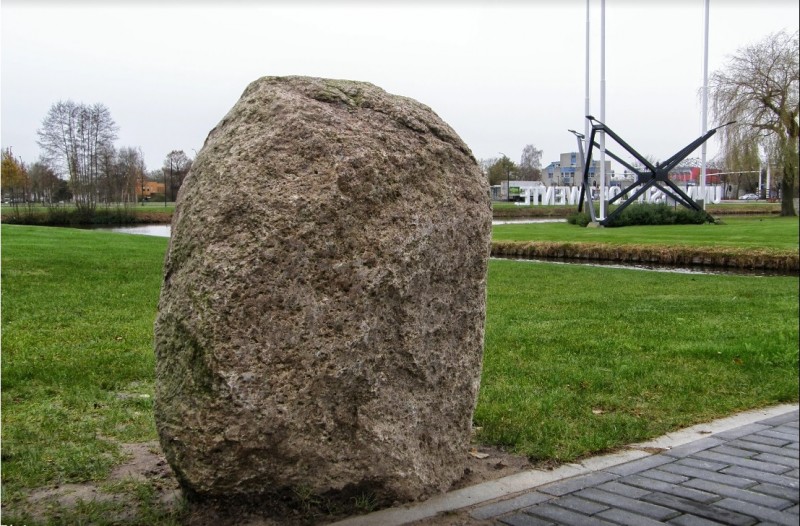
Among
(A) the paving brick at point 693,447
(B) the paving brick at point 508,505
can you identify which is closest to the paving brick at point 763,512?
(B) the paving brick at point 508,505

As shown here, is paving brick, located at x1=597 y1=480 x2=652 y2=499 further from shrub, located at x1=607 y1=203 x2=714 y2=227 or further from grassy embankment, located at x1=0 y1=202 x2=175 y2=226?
grassy embankment, located at x1=0 y1=202 x2=175 y2=226

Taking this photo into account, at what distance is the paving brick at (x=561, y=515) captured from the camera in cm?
368

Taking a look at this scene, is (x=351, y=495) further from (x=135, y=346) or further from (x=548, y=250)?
(x=548, y=250)

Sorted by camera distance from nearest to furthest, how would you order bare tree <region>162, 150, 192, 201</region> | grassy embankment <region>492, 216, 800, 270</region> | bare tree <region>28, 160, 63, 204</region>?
grassy embankment <region>492, 216, 800, 270</region> < bare tree <region>28, 160, 63, 204</region> < bare tree <region>162, 150, 192, 201</region>

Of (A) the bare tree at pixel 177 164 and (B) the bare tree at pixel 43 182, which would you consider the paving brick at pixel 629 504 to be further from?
(A) the bare tree at pixel 177 164

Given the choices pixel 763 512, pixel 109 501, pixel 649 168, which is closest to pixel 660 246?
pixel 649 168

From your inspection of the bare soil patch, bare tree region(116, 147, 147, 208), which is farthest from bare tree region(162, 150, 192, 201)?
the bare soil patch

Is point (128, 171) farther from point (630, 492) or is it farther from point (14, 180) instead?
point (630, 492)

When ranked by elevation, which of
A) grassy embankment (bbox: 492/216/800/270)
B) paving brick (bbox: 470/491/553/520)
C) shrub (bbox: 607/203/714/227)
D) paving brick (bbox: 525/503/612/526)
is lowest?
paving brick (bbox: 470/491/553/520)

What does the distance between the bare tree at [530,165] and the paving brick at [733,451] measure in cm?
8777

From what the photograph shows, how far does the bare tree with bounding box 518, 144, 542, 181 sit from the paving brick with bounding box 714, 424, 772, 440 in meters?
87.3

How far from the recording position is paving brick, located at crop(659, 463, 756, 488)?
367 cm

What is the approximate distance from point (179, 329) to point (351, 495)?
130 centimetres

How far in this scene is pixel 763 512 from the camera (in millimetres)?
2033
